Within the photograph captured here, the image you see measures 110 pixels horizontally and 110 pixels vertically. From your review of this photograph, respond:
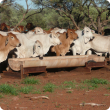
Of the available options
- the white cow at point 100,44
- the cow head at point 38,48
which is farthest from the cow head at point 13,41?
the white cow at point 100,44

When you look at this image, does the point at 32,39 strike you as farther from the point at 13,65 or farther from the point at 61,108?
the point at 61,108

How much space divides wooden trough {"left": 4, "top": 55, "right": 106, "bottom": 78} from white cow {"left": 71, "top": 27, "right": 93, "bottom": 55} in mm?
1547

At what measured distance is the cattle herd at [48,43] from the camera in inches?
408

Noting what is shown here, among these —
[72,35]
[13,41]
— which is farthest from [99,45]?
[13,41]

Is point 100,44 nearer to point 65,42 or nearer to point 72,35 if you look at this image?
point 72,35

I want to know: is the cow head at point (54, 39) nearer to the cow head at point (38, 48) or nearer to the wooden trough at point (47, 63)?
the cow head at point (38, 48)

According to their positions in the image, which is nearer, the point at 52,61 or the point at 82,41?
the point at 52,61

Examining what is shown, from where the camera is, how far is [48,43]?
1195 cm

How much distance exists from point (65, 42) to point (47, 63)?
3165 millimetres

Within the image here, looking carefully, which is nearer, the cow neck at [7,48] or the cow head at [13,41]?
the cow neck at [7,48]

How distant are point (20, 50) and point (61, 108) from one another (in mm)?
6141

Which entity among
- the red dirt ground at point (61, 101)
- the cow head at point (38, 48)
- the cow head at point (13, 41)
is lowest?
the red dirt ground at point (61, 101)

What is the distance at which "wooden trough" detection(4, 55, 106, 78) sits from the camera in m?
9.50

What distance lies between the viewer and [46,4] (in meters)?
23.9
